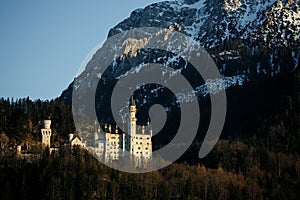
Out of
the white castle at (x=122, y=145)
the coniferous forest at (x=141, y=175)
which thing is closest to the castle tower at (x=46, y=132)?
the coniferous forest at (x=141, y=175)

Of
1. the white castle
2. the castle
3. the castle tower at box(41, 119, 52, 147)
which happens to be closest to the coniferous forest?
the castle tower at box(41, 119, 52, 147)

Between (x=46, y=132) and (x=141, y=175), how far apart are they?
2626cm

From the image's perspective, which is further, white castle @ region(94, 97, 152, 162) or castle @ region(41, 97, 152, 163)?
white castle @ region(94, 97, 152, 162)

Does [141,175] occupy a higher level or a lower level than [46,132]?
lower

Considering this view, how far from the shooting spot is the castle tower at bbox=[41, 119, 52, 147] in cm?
13484

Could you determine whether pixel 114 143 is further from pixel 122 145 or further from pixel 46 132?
pixel 46 132

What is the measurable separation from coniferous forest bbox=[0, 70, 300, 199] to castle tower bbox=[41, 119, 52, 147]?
1879 mm

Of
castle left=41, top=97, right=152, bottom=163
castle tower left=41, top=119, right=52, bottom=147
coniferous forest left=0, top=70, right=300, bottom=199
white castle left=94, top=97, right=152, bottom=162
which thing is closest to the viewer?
coniferous forest left=0, top=70, right=300, bottom=199

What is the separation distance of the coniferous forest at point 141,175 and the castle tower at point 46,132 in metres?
1.88

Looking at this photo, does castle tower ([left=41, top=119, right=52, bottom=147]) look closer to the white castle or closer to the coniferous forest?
the coniferous forest

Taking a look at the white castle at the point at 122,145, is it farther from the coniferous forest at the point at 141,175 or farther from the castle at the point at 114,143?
the coniferous forest at the point at 141,175

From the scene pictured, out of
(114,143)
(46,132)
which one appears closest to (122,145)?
(114,143)

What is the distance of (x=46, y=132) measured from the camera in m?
136

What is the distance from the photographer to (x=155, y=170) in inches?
5413
